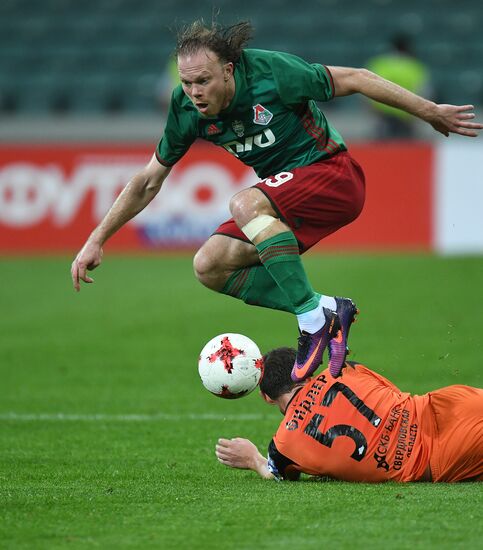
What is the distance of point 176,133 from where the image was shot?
22.9 ft

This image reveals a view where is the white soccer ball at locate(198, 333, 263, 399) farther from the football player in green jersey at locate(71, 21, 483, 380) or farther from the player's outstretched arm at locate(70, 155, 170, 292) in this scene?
the player's outstretched arm at locate(70, 155, 170, 292)

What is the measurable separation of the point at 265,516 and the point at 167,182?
1286 cm

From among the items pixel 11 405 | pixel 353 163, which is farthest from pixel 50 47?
pixel 353 163

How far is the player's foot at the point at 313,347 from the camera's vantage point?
20.3 feet

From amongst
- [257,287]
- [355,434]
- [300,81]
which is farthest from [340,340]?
[300,81]

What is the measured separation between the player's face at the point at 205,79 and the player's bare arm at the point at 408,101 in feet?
2.07

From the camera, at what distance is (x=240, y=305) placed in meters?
15.0

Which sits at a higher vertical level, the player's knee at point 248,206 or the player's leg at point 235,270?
the player's knee at point 248,206

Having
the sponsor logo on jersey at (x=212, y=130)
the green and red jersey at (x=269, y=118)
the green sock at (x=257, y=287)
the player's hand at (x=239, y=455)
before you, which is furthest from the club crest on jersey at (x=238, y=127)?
the player's hand at (x=239, y=455)

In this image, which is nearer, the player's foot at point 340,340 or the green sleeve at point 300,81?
the player's foot at point 340,340

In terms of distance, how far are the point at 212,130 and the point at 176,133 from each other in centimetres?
26

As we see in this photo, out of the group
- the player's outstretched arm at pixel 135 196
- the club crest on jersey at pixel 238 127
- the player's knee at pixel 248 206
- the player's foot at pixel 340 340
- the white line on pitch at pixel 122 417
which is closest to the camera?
the player's foot at pixel 340 340

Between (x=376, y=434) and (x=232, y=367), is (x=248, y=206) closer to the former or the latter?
(x=232, y=367)

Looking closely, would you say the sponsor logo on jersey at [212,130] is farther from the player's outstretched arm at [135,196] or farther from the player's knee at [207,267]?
the player's knee at [207,267]
